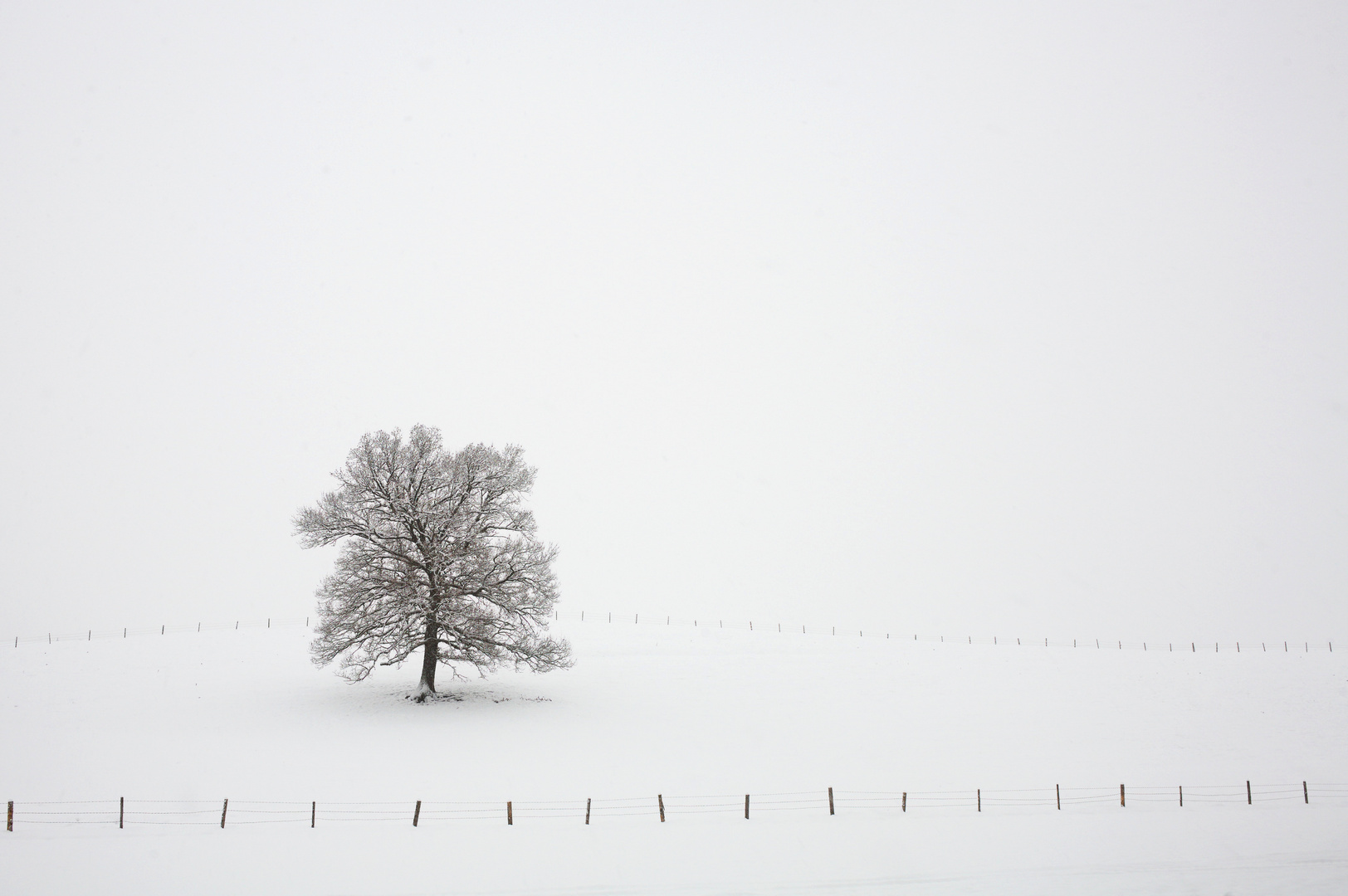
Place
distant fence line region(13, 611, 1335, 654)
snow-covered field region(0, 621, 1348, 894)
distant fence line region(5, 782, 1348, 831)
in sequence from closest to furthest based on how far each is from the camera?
1. snow-covered field region(0, 621, 1348, 894)
2. distant fence line region(5, 782, 1348, 831)
3. distant fence line region(13, 611, 1335, 654)

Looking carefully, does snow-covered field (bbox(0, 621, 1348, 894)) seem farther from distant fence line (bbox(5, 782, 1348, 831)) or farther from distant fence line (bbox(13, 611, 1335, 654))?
distant fence line (bbox(13, 611, 1335, 654))

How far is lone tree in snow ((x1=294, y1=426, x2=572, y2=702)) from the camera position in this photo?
2700cm

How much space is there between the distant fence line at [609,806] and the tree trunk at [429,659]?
9.06 metres

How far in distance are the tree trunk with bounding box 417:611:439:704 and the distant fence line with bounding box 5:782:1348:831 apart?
29.7 feet

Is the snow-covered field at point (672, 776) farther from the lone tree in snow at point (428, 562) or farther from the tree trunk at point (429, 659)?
the lone tree in snow at point (428, 562)

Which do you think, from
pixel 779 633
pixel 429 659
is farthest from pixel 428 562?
pixel 779 633

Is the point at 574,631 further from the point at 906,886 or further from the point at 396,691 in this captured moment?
the point at 906,886

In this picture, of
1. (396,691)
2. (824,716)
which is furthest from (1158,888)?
(396,691)

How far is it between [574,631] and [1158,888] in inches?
1366

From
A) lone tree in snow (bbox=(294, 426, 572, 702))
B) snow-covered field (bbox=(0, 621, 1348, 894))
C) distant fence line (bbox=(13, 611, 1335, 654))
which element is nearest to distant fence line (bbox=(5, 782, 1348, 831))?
snow-covered field (bbox=(0, 621, 1348, 894))

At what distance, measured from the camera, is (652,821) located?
18.3 metres

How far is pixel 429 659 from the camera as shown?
28438 mm

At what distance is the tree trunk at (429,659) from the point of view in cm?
2753

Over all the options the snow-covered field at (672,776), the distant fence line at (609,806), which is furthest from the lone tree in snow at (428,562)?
the distant fence line at (609,806)
